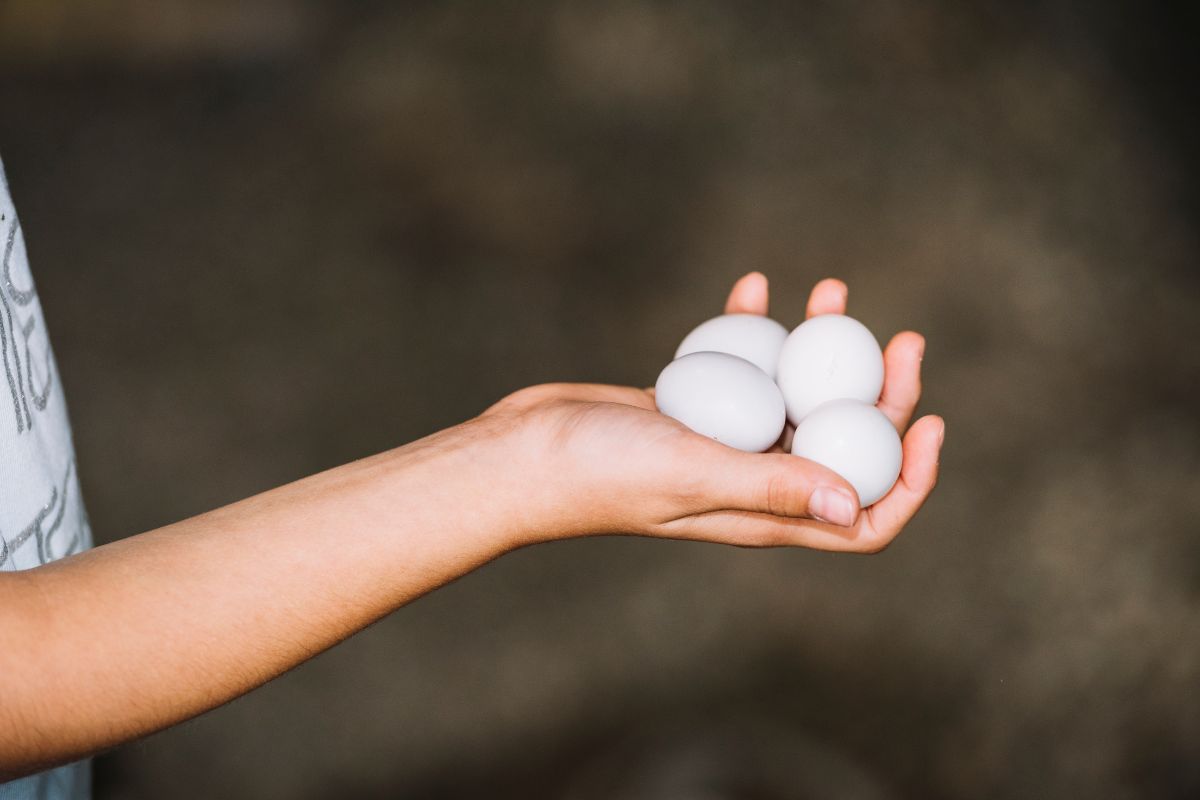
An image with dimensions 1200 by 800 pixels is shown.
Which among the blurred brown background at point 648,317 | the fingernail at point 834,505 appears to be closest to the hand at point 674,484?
the fingernail at point 834,505

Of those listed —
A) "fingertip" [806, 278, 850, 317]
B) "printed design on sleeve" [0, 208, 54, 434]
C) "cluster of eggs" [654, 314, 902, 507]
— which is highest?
"printed design on sleeve" [0, 208, 54, 434]

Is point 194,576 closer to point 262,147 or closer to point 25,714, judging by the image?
point 25,714

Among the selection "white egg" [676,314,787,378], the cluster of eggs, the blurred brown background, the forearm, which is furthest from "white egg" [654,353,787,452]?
the blurred brown background

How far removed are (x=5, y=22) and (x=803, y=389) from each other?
9.25ft

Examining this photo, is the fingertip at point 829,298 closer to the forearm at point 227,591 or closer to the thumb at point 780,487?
the thumb at point 780,487

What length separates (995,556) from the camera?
5.85 ft

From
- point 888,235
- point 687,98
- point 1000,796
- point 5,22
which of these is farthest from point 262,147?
point 1000,796

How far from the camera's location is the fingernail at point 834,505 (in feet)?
2.47

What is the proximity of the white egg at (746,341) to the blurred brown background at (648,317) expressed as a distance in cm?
77

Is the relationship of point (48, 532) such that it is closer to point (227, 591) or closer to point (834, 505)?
point (227, 591)

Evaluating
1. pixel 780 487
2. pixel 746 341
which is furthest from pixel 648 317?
pixel 780 487

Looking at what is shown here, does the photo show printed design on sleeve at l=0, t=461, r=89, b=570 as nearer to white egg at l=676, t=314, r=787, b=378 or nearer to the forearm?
the forearm

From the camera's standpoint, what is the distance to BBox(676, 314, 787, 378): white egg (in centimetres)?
111

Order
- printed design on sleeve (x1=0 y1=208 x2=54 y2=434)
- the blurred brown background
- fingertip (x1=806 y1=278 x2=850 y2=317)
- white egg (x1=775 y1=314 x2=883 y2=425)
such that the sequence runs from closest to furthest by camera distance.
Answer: printed design on sleeve (x1=0 y1=208 x2=54 y2=434) → white egg (x1=775 y1=314 x2=883 y2=425) → fingertip (x1=806 y1=278 x2=850 y2=317) → the blurred brown background
